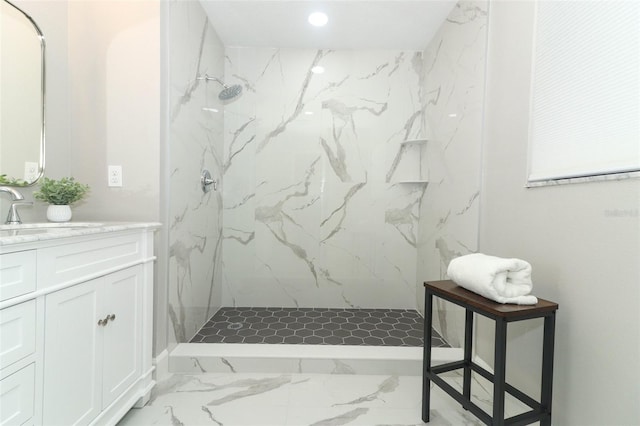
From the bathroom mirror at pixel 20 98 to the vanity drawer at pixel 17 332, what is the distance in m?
0.82

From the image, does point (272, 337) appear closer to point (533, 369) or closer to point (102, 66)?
point (533, 369)

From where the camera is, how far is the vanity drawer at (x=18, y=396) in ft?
2.65

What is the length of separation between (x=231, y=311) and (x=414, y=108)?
2.31 m

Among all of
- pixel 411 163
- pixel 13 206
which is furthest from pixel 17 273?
pixel 411 163

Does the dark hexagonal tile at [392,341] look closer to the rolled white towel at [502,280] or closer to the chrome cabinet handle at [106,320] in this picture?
the rolled white towel at [502,280]

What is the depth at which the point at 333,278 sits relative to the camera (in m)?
2.73

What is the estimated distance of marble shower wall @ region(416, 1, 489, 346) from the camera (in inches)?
70.8

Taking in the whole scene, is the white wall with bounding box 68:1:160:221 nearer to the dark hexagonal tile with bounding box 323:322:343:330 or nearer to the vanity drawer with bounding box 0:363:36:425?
the vanity drawer with bounding box 0:363:36:425

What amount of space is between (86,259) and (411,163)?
2335 mm

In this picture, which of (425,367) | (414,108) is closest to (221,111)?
(414,108)

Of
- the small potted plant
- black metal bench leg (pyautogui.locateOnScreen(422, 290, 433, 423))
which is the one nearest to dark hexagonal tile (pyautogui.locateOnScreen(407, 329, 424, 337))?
black metal bench leg (pyautogui.locateOnScreen(422, 290, 433, 423))

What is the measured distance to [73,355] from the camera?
104cm

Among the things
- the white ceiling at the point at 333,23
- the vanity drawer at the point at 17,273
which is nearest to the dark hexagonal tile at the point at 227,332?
the vanity drawer at the point at 17,273

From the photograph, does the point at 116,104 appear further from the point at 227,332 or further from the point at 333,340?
the point at 333,340
